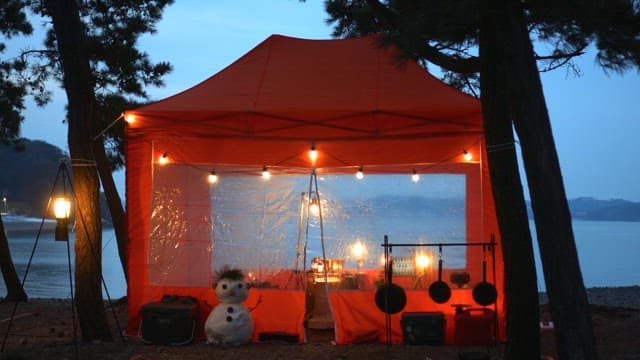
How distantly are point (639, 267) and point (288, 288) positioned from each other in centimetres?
2447

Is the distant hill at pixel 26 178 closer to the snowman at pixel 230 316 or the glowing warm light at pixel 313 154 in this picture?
the glowing warm light at pixel 313 154

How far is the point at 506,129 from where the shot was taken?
517 centimetres

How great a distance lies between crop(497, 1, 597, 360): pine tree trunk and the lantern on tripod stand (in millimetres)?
3674

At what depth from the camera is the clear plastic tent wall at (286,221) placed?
6934mm

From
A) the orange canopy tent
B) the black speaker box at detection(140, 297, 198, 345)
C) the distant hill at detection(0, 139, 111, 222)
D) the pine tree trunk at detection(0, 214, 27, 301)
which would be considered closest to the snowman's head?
the black speaker box at detection(140, 297, 198, 345)

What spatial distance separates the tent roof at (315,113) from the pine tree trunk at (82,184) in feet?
1.70

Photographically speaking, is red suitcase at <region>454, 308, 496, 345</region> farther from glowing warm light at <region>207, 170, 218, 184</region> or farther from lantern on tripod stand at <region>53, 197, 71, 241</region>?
lantern on tripod stand at <region>53, 197, 71, 241</region>

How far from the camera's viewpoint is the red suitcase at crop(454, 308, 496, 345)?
6.31m

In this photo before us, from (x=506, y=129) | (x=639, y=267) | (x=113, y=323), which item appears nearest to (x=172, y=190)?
(x=113, y=323)

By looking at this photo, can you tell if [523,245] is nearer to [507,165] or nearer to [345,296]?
[507,165]

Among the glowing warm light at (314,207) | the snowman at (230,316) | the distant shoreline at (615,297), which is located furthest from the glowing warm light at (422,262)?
the distant shoreline at (615,297)

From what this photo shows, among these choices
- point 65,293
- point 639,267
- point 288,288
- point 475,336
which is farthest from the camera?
point 639,267

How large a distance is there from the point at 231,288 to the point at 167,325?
677 mm

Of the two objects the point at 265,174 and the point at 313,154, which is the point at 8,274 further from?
the point at 313,154
